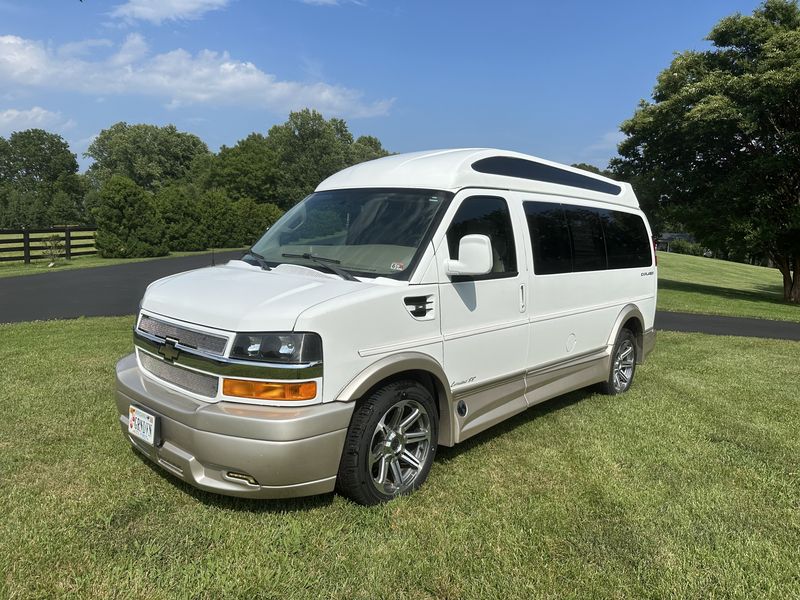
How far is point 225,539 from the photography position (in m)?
2.97

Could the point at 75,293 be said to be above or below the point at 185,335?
below

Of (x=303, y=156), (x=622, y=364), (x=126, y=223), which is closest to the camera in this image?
(x=622, y=364)

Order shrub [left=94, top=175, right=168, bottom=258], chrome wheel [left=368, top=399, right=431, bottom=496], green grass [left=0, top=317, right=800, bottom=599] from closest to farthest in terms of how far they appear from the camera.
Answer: green grass [left=0, top=317, right=800, bottom=599] < chrome wheel [left=368, top=399, right=431, bottom=496] < shrub [left=94, top=175, right=168, bottom=258]

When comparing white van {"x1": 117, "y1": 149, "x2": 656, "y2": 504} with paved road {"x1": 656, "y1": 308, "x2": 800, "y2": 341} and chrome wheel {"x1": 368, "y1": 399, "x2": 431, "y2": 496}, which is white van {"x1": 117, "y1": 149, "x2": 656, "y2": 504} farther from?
paved road {"x1": 656, "y1": 308, "x2": 800, "y2": 341}

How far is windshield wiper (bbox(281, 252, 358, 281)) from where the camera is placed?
3413 mm

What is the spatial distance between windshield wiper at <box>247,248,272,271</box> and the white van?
0.02m

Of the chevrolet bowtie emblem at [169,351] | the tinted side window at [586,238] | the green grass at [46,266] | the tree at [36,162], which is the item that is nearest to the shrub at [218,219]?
the green grass at [46,266]

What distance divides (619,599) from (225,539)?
205 cm

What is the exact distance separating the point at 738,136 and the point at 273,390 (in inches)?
843

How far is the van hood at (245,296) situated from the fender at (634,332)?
11.0ft

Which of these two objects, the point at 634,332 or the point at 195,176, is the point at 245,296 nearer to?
the point at 634,332

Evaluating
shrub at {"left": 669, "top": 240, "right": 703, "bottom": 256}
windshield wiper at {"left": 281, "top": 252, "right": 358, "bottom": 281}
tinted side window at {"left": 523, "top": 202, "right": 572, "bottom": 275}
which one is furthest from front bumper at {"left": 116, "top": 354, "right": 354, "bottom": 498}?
shrub at {"left": 669, "top": 240, "right": 703, "bottom": 256}

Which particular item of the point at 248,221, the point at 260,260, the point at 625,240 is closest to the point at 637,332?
the point at 625,240

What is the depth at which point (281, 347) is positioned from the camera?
2.83m
